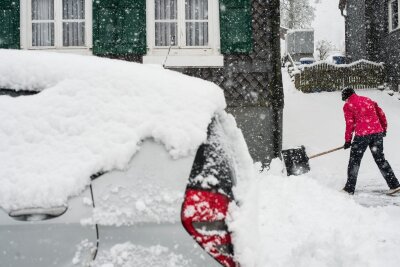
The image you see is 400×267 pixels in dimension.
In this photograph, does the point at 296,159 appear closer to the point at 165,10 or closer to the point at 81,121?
the point at 165,10

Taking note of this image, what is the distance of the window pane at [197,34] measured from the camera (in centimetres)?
923

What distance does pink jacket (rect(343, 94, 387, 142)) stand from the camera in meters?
6.93

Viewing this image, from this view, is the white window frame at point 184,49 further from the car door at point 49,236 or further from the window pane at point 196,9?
the car door at point 49,236

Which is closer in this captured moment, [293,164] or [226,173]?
[226,173]

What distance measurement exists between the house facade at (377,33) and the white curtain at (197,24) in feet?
33.0

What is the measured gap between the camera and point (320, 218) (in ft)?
17.4

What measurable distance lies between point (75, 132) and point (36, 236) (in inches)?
19.1

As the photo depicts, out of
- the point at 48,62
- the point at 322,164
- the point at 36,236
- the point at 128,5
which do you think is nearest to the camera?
the point at 36,236

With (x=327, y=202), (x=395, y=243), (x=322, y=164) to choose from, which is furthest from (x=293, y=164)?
(x=395, y=243)

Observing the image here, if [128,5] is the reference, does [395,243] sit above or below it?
below

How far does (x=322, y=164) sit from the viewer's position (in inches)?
379

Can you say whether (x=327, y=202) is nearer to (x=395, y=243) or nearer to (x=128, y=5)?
(x=395, y=243)

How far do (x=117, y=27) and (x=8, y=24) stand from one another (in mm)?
2172

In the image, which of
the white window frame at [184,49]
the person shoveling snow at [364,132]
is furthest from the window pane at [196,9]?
the person shoveling snow at [364,132]
